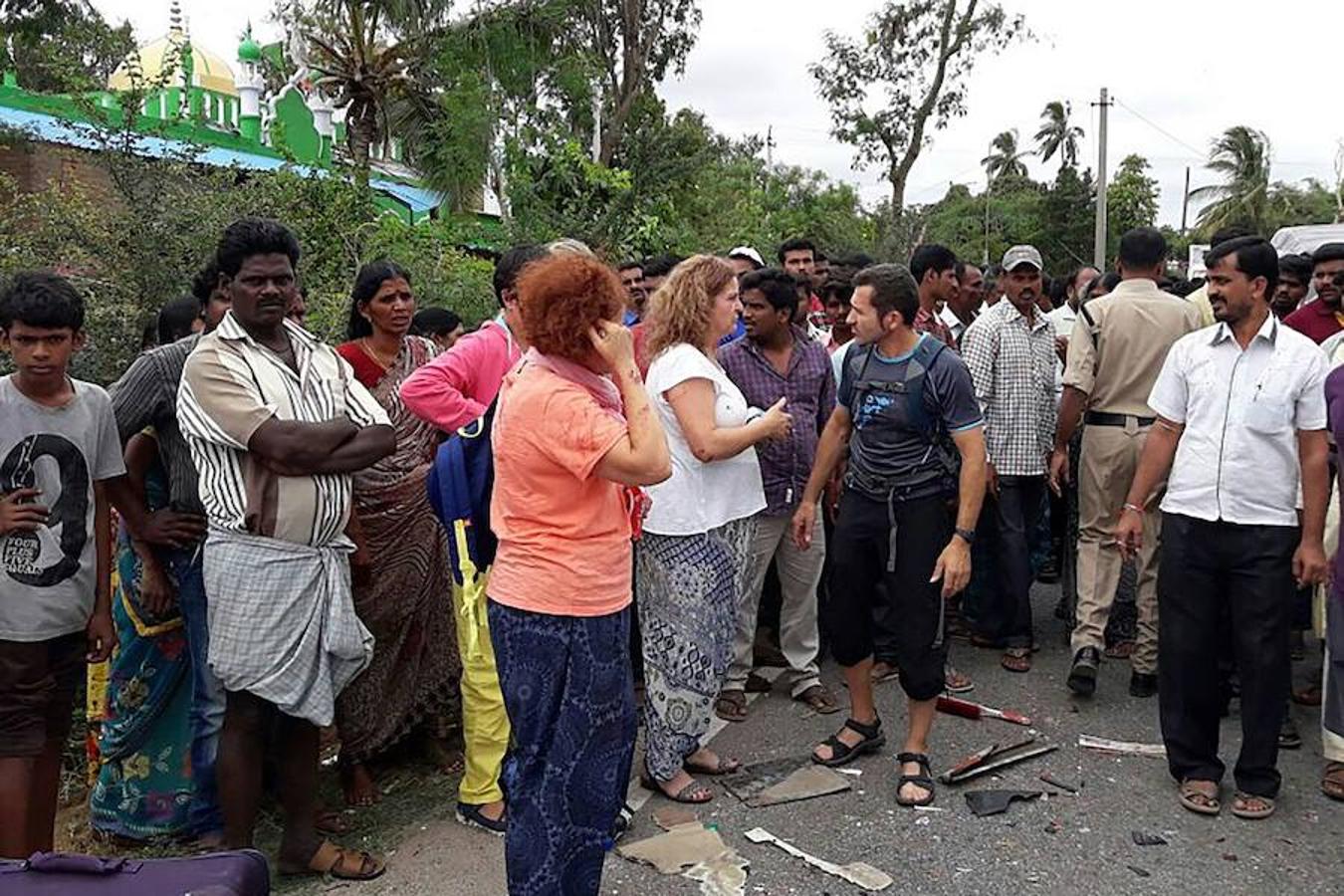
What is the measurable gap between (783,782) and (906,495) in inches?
47.6

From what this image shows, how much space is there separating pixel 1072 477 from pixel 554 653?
3865 mm

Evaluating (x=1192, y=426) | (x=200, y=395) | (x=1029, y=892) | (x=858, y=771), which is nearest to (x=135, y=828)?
(x=200, y=395)

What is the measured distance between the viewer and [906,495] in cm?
396

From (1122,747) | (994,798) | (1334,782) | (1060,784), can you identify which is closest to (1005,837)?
(994,798)

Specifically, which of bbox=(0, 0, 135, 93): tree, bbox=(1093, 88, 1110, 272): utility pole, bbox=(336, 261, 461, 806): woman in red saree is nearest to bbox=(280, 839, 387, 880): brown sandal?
bbox=(336, 261, 461, 806): woman in red saree

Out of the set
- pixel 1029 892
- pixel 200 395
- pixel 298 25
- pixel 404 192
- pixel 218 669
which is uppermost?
pixel 298 25

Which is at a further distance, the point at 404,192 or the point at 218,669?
the point at 404,192

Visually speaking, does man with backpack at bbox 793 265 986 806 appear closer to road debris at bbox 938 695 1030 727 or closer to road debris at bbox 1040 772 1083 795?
road debris at bbox 1040 772 1083 795

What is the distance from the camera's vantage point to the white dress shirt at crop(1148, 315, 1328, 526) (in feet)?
12.3

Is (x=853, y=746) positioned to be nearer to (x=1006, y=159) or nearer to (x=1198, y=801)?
(x=1198, y=801)

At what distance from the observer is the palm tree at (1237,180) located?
127 ft

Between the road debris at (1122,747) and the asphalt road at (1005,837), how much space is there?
50 mm

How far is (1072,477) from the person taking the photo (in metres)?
5.73

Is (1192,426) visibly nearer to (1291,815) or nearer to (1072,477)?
(1291,815)
